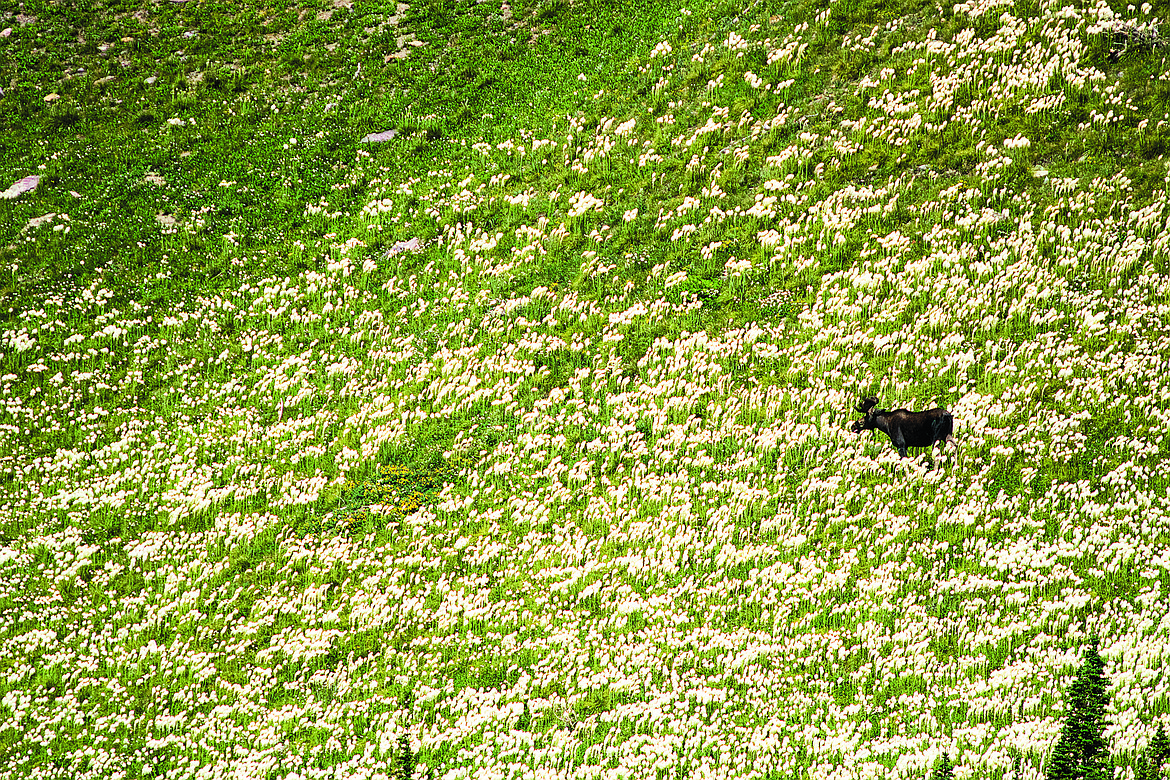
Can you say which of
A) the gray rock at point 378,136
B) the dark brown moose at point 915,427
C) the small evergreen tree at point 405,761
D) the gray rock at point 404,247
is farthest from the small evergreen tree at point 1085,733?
the gray rock at point 378,136

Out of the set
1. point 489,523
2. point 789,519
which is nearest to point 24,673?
point 489,523

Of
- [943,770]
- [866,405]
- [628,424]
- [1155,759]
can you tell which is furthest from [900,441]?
[1155,759]

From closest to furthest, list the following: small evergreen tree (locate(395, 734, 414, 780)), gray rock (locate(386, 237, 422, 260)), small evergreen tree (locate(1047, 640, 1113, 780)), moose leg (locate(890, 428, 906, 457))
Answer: small evergreen tree (locate(1047, 640, 1113, 780)), small evergreen tree (locate(395, 734, 414, 780)), moose leg (locate(890, 428, 906, 457)), gray rock (locate(386, 237, 422, 260))

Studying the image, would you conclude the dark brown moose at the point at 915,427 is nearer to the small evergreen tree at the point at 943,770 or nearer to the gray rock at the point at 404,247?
the small evergreen tree at the point at 943,770

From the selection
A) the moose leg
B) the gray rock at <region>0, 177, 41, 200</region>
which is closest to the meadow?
the moose leg

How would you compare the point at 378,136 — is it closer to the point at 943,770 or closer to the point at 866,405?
the point at 866,405

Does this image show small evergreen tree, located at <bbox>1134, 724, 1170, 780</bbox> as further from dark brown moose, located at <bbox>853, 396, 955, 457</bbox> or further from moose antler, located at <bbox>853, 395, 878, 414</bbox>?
moose antler, located at <bbox>853, 395, 878, 414</bbox>

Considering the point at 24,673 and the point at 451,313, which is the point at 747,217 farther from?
the point at 24,673
